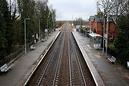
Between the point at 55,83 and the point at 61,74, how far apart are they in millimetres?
4207

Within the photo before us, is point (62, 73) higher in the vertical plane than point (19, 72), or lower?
lower

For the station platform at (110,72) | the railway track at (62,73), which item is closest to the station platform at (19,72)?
the railway track at (62,73)

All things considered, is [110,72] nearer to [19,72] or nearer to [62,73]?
[62,73]

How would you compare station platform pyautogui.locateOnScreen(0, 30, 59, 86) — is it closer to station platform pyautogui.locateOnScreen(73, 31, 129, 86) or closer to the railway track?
the railway track

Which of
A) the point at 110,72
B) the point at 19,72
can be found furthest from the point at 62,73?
the point at 110,72

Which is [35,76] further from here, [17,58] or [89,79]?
[17,58]

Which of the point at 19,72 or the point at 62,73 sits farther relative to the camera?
the point at 62,73

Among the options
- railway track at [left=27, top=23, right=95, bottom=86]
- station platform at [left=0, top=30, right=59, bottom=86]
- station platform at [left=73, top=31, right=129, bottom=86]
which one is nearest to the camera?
station platform at [left=0, top=30, right=59, bottom=86]

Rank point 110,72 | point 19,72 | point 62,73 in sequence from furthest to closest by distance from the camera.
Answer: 1. point 62,73
2. point 110,72
3. point 19,72

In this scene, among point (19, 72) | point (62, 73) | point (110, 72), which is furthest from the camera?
point (62, 73)

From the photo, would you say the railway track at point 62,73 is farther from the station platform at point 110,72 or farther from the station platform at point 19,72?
the station platform at point 110,72

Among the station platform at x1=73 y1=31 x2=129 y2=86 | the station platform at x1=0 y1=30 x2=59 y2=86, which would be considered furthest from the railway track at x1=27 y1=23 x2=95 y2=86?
the station platform at x1=73 y1=31 x2=129 y2=86

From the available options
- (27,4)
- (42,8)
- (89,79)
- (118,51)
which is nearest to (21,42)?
(27,4)

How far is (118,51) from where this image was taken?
34.7m
